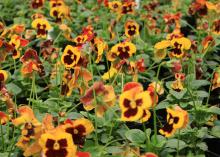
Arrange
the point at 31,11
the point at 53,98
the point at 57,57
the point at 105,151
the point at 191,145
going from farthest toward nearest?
the point at 31,11
the point at 57,57
the point at 53,98
the point at 191,145
the point at 105,151

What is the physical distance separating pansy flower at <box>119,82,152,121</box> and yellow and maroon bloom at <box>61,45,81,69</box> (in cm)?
47

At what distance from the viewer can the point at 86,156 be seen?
1497 mm

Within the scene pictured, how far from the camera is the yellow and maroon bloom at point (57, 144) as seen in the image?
4.66 feet

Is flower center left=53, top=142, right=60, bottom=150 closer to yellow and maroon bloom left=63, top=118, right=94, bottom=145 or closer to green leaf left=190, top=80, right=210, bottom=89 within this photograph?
yellow and maroon bloom left=63, top=118, right=94, bottom=145

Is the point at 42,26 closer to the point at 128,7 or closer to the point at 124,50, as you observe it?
the point at 128,7

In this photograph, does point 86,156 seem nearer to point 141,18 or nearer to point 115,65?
point 115,65

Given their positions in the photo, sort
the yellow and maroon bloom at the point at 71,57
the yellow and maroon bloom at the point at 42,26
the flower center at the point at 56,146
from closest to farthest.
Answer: the flower center at the point at 56,146 < the yellow and maroon bloom at the point at 71,57 < the yellow and maroon bloom at the point at 42,26

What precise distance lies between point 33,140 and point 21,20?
2.10 metres

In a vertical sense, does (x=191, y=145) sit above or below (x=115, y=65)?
below

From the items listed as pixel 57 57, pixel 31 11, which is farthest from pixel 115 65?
pixel 31 11

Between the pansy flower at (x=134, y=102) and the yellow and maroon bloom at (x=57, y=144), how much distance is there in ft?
0.58

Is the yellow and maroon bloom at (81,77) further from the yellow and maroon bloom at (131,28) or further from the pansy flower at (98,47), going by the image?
the yellow and maroon bloom at (131,28)

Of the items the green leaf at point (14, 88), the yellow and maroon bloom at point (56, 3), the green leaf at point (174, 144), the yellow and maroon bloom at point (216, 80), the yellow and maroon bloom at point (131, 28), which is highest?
the yellow and maroon bloom at point (56, 3)

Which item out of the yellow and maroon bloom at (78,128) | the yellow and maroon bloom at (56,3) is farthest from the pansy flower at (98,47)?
the yellow and maroon bloom at (56,3)
